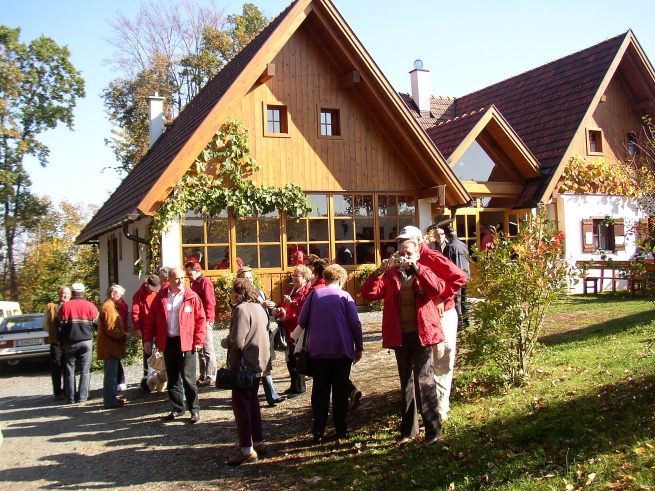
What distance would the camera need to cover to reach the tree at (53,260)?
29438 mm

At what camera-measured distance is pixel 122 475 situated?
250 inches

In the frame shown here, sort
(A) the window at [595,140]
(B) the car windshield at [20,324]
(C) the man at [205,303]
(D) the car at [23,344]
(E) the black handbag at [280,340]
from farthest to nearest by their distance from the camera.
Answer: (A) the window at [595,140] < (B) the car windshield at [20,324] < (D) the car at [23,344] < (C) the man at [205,303] < (E) the black handbag at [280,340]

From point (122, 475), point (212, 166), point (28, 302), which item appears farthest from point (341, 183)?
point (28, 302)

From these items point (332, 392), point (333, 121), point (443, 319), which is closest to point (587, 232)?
point (333, 121)

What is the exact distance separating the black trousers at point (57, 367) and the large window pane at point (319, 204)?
7.10 metres

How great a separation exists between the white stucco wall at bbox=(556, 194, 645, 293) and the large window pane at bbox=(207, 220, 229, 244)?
9736 mm

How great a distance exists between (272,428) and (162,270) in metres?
2.82

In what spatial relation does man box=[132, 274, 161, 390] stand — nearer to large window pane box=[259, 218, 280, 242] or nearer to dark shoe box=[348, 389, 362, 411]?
dark shoe box=[348, 389, 362, 411]

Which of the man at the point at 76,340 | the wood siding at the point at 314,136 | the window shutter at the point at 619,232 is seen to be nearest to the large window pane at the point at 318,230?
the wood siding at the point at 314,136

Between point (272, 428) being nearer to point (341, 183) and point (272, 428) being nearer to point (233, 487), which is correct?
point (233, 487)

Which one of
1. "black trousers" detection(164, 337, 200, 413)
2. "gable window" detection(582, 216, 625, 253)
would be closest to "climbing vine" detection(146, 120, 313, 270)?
"black trousers" detection(164, 337, 200, 413)

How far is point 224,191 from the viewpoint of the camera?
1480 cm

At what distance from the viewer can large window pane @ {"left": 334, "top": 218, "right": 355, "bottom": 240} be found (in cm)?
1640

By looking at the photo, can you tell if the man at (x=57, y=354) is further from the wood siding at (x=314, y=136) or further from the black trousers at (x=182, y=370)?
the wood siding at (x=314, y=136)
